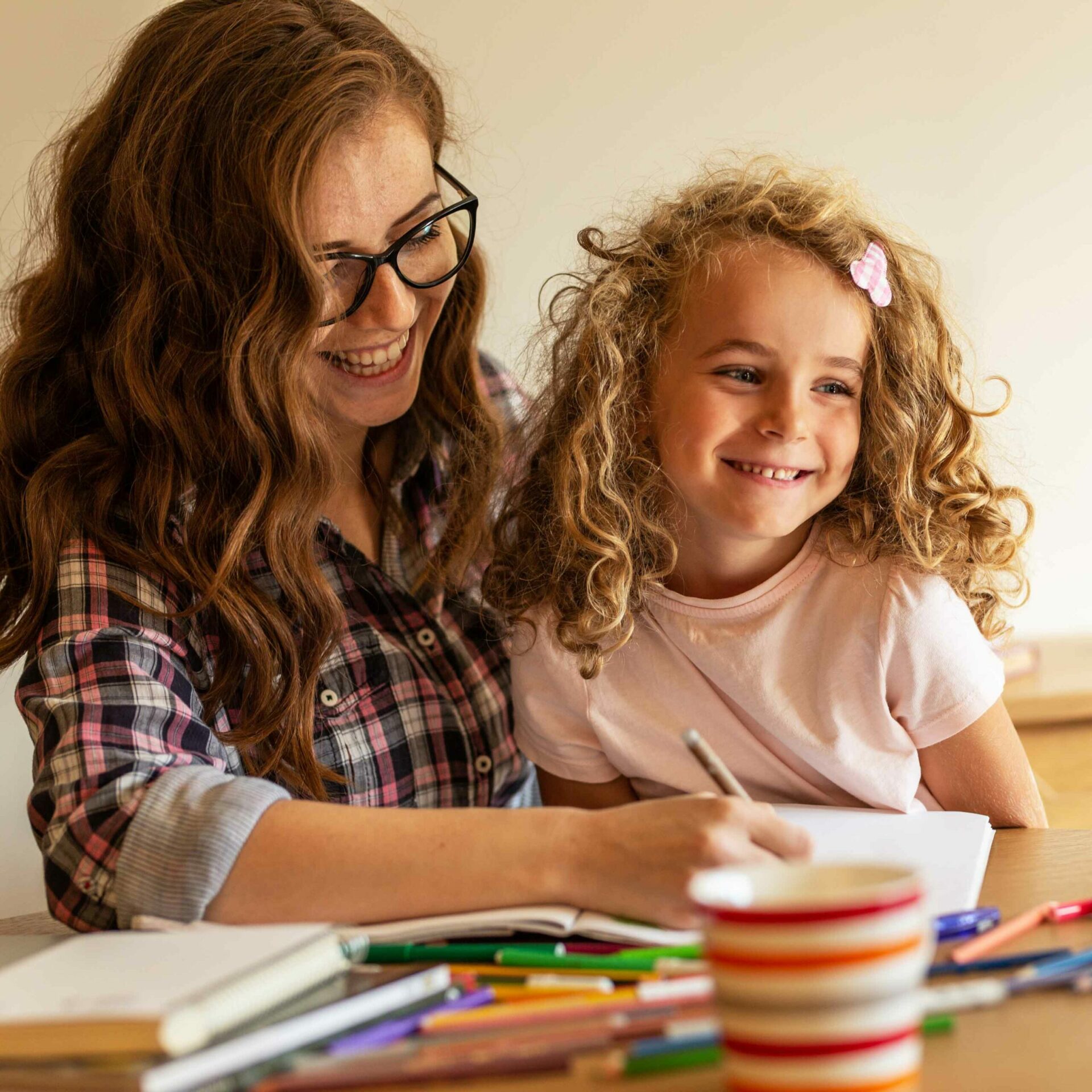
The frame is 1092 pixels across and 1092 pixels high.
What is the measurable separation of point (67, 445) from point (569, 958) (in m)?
0.72

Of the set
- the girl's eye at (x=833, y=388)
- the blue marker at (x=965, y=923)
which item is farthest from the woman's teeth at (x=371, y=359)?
the blue marker at (x=965, y=923)

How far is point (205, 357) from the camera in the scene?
116 cm

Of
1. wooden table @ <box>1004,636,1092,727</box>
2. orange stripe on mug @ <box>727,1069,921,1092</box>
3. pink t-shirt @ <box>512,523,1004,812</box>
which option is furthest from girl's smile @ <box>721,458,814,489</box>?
wooden table @ <box>1004,636,1092,727</box>

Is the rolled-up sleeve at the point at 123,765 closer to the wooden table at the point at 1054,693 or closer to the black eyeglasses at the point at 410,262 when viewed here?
the black eyeglasses at the point at 410,262

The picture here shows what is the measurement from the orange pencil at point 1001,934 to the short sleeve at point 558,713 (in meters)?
0.52

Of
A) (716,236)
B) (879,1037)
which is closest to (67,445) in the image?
(716,236)

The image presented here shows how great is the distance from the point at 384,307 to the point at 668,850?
2.02 feet

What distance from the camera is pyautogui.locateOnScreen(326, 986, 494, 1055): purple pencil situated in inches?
24.1

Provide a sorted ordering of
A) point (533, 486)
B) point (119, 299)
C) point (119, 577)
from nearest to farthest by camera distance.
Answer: point (119, 577), point (119, 299), point (533, 486)

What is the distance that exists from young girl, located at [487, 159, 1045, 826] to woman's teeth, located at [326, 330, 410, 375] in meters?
0.18

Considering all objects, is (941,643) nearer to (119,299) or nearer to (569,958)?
(569,958)

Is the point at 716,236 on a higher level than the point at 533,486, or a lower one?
higher

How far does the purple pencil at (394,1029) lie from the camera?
0.61m

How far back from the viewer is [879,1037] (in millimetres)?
476
